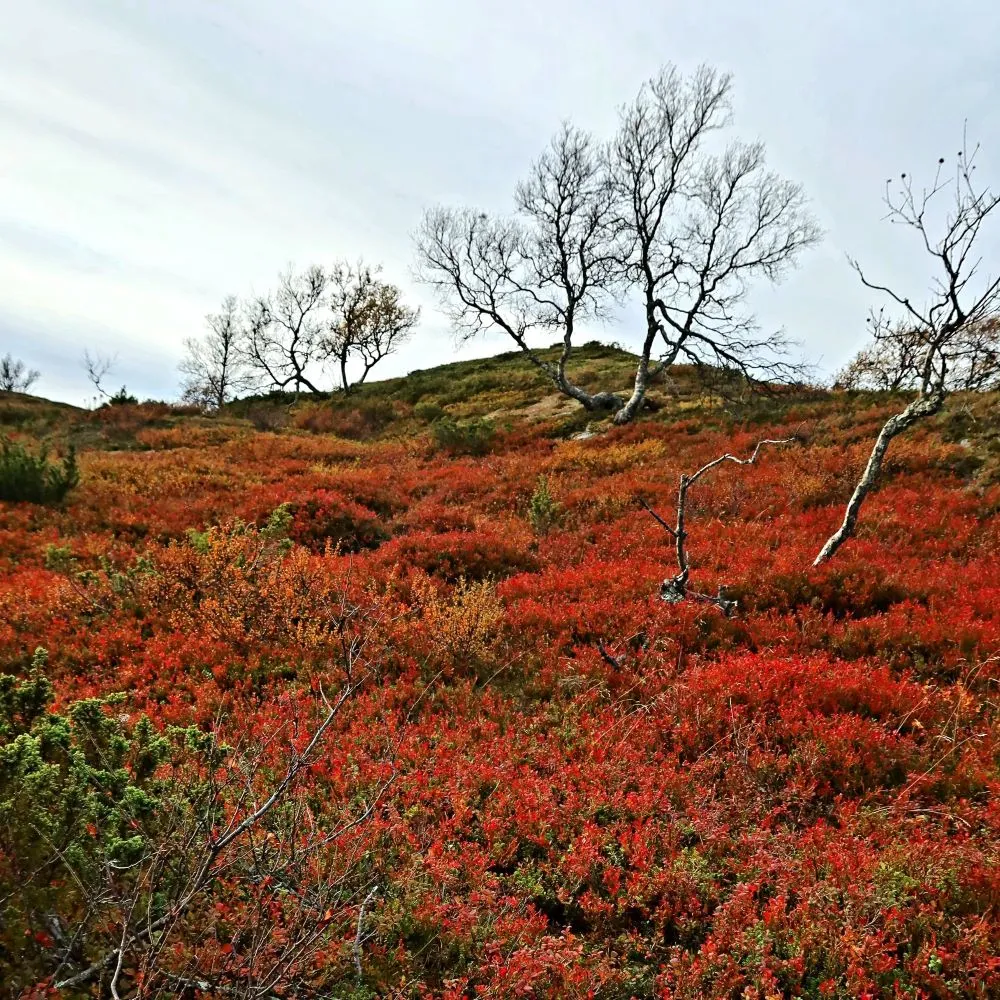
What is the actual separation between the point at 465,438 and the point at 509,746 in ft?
54.3

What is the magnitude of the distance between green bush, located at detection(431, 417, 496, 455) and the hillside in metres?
8.06

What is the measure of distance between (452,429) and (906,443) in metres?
14.4

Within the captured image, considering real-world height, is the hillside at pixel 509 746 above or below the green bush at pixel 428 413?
below

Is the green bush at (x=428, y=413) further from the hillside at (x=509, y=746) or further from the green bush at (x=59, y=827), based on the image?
the green bush at (x=59, y=827)

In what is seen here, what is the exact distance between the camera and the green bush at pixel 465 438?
20.8m

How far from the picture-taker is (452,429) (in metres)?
21.9

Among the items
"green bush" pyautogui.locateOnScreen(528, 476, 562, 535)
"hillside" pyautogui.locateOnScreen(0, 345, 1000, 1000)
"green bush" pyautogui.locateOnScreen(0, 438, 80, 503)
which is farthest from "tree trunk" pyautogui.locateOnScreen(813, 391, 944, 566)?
"green bush" pyautogui.locateOnScreen(0, 438, 80, 503)

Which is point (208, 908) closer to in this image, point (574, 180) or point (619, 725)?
point (619, 725)

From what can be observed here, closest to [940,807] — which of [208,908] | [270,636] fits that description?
[208,908]

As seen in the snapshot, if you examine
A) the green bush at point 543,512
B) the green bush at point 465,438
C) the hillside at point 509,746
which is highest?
the green bush at point 465,438

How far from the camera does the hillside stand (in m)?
3.08

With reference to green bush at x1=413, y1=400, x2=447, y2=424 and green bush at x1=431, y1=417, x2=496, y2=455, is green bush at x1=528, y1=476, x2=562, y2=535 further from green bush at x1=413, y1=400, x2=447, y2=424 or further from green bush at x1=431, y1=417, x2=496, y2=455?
green bush at x1=413, y1=400, x2=447, y2=424

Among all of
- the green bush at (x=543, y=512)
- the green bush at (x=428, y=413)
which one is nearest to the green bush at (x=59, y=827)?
the green bush at (x=543, y=512)

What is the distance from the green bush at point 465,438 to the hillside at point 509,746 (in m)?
8.06
